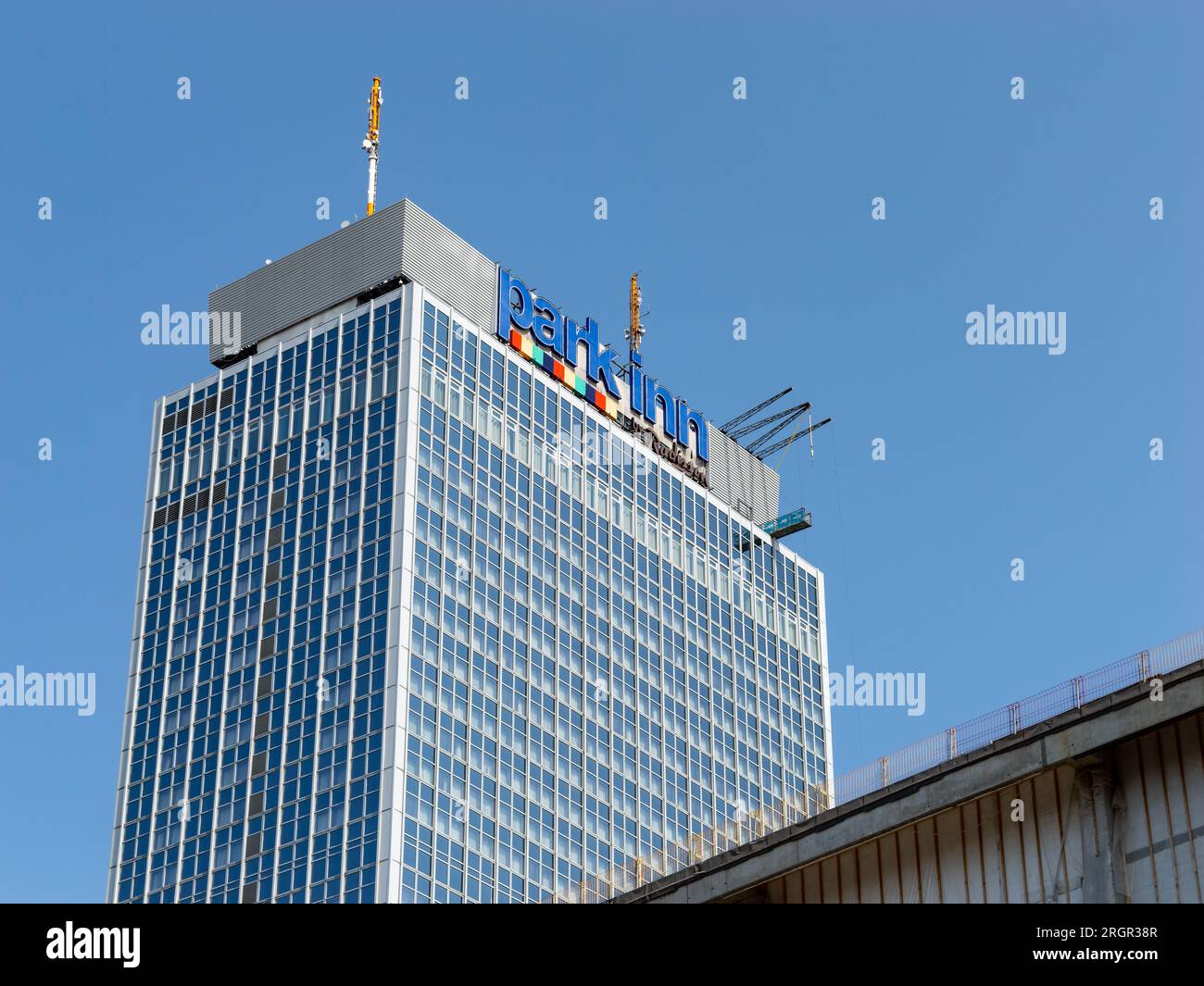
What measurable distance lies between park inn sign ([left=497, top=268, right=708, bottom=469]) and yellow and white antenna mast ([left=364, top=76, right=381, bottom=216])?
13.9 metres

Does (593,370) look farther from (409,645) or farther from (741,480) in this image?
(409,645)

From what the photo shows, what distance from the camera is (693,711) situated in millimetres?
164125

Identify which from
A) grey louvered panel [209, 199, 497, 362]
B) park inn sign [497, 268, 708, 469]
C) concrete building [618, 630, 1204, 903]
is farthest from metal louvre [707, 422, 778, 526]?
concrete building [618, 630, 1204, 903]

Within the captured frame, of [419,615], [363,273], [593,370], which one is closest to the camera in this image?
[419,615]

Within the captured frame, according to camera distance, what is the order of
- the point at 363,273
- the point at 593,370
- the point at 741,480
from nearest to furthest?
the point at 363,273 → the point at 593,370 → the point at 741,480

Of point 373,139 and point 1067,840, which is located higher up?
point 373,139

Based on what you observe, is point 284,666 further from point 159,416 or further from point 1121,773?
point 1121,773

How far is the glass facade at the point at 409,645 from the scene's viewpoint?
132125 mm

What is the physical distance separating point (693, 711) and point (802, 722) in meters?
16.3

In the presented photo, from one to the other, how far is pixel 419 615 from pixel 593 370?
34.7 metres

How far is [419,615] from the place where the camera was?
13588 centimetres

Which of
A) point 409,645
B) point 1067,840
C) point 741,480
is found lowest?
point 1067,840

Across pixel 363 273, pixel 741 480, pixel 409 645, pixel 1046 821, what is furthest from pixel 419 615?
pixel 1046 821
